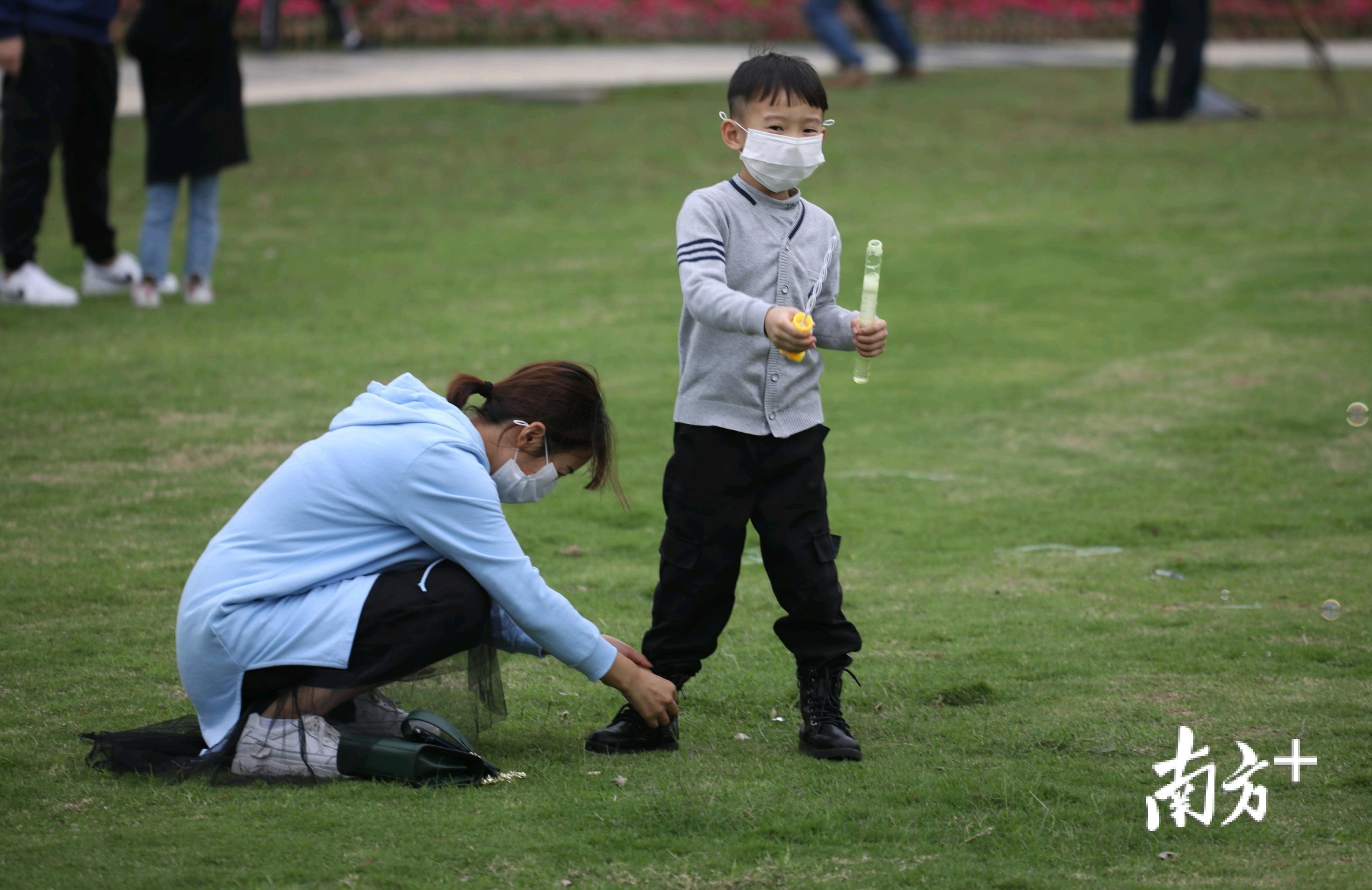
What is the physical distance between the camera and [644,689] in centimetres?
324

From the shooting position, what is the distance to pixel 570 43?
896 inches

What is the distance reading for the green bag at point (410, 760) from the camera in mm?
3145

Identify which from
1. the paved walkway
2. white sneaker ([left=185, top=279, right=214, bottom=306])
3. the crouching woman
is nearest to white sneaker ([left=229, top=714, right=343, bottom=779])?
the crouching woman

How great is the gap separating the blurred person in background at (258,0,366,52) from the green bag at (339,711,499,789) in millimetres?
18068

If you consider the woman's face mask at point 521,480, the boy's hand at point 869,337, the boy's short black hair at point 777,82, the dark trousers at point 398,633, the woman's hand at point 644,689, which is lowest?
the woman's hand at point 644,689

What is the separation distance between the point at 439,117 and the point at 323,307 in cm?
678

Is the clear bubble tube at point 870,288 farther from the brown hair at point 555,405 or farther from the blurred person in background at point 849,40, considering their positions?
the blurred person in background at point 849,40

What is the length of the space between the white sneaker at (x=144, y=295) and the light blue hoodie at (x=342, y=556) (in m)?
6.01

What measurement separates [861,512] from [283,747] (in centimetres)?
290

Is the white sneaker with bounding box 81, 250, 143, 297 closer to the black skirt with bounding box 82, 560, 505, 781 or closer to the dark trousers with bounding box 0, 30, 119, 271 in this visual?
the dark trousers with bounding box 0, 30, 119, 271

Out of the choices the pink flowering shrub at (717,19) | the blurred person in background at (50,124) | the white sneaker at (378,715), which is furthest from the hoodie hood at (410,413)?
the pink flowering shrub at (717,19)

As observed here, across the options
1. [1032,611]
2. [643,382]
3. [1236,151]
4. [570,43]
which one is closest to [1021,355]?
[643,382]

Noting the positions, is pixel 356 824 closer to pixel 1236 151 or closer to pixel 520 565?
pixel 520 565

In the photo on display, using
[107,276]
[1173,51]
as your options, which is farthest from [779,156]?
[1173,51]
